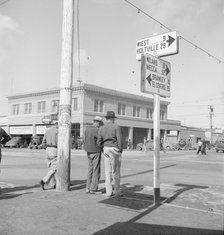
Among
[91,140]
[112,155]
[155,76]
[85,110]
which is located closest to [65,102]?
[91,140]

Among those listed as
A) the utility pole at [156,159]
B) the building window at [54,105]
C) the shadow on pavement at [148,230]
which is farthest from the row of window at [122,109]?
the shadow on pavement at [148,230]

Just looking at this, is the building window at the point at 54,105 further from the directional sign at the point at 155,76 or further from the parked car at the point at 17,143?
the directional sign at the point at 155,76

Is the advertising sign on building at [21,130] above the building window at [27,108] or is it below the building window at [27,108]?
below

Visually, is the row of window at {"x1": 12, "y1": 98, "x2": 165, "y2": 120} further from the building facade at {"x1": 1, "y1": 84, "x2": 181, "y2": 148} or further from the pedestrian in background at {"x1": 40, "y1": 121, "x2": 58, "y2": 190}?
the pedestrian in background at {"x1": 40, "y1": 121, "x2": 58, "y2": 190}

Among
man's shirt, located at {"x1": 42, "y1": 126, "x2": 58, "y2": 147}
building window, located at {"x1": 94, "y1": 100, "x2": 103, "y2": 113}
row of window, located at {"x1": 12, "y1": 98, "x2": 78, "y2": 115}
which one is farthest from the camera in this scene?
row of window, located at {"x1": 12, "y1": 98, "x2": 78, "y2": 115}

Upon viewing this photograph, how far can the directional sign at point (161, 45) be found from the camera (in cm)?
687

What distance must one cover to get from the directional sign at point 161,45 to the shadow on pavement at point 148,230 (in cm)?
369

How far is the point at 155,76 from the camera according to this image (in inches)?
266

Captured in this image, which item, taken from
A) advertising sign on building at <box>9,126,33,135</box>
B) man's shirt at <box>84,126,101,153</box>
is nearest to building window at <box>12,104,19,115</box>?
advertising sign on building at <box>9,126,33,135</box>

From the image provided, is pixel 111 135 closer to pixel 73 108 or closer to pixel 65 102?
pixel 65 102

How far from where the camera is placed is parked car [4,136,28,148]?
43.4 m

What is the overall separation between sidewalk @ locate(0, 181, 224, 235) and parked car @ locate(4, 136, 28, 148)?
37145 millimetres

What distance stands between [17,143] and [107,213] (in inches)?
1607

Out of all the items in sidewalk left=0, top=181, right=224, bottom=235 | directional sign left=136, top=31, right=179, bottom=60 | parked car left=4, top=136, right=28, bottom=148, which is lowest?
sidewalk left=0, top=181, right=224, bottom=235
